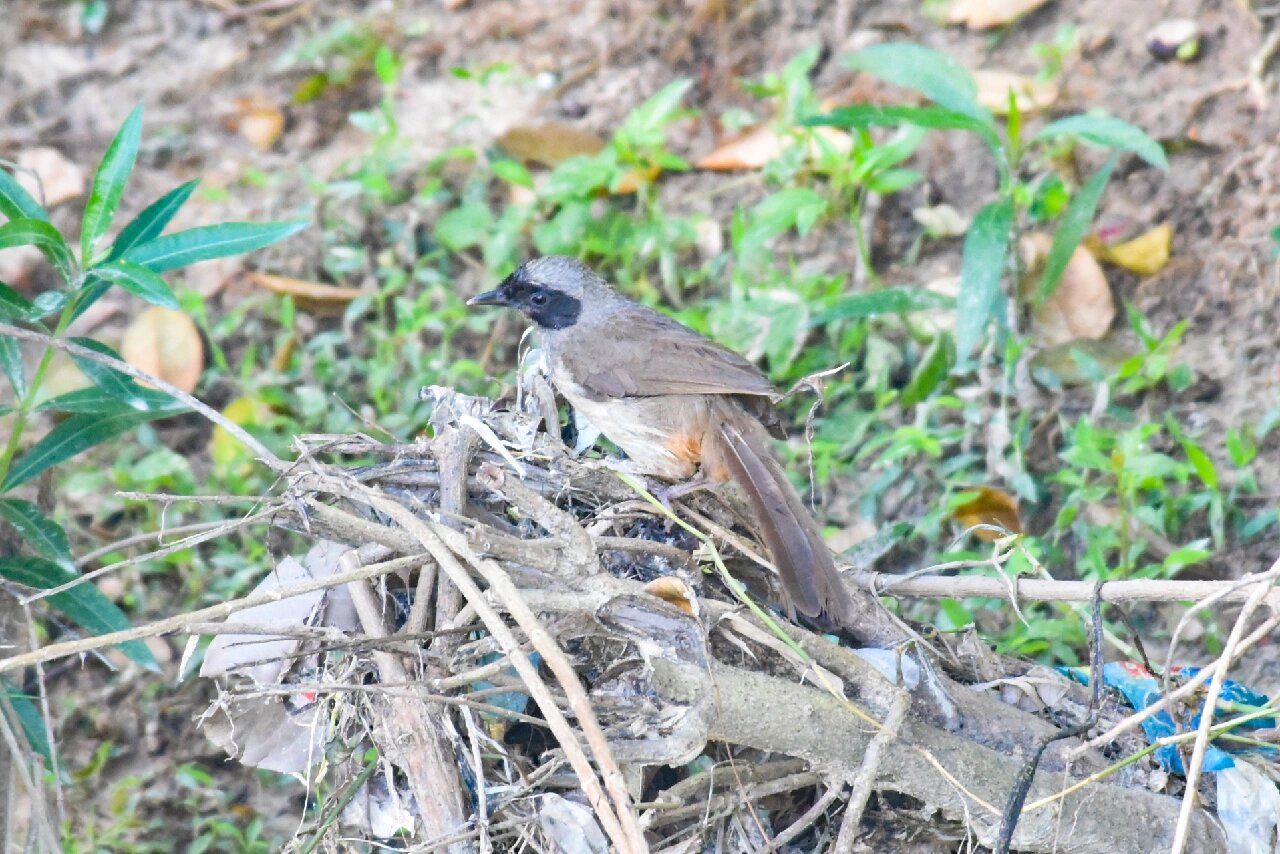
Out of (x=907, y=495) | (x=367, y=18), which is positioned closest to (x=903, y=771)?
(x=907, y=495)

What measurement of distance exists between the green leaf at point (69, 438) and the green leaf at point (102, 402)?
3cm

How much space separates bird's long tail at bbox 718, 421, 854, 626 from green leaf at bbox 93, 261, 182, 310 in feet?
5.17

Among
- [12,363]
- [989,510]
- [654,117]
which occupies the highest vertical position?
[12,363]

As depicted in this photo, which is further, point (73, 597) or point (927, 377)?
point (927, 377)

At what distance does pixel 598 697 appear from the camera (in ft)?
9.30

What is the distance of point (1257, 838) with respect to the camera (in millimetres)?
3111

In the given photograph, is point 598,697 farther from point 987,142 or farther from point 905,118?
A: point 987,142

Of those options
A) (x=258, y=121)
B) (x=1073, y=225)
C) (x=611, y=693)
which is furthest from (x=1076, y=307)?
(x=258, y=121)

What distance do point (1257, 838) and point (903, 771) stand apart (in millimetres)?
862

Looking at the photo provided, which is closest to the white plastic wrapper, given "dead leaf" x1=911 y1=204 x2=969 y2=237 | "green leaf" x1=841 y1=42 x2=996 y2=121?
"green leaf" x1=841 y1=42 x2=996 y2=121

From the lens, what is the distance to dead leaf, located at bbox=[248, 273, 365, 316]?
244 inches

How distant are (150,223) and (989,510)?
2891mm

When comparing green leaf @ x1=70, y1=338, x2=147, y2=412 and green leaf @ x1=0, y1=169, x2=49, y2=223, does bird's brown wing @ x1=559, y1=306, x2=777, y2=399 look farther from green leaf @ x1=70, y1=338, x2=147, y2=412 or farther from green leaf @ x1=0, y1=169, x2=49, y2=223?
green leaf @ x1=0, y1=169, x2=49, y2=223

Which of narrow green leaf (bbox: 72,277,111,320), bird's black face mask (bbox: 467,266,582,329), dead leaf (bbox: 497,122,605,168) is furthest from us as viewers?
dead leaf (bbox: 497,122,605,168)
